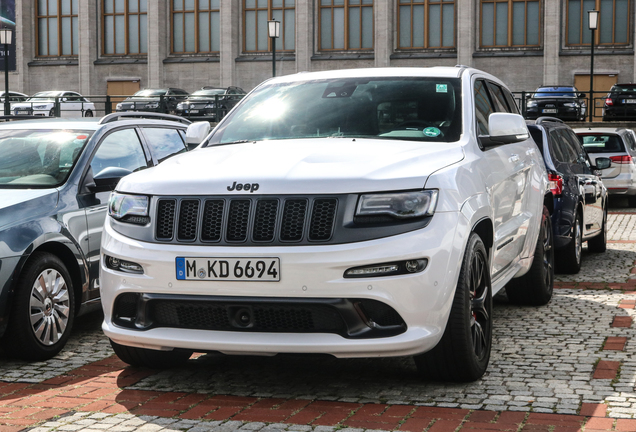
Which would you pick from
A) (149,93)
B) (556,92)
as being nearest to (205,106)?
(149,93)

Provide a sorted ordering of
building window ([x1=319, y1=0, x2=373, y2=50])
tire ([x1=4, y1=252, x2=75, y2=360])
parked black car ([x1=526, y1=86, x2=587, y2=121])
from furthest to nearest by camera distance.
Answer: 1. building window ([x1=319, y1=0, x2=373, y2=50])
2. parked black car ([x1=526, y1=86, x2=587, y2=121])
3. tire ([x1=4, y1=252, x2=75, y2=360])

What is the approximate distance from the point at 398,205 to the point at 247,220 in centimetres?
76

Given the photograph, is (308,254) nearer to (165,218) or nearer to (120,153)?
(165,218)

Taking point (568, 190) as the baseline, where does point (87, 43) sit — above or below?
above

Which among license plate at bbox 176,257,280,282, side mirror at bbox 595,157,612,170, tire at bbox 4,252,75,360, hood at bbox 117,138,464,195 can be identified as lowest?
tire at bbox 4,252,75,360

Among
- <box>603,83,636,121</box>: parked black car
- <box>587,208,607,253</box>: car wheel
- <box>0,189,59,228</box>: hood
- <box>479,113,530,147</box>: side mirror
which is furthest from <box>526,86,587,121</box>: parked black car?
<box>0,189,59,228</box>: hood

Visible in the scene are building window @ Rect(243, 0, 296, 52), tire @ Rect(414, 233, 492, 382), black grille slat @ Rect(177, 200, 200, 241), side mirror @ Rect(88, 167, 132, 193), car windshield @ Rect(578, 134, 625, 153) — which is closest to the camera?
black grille slat @ Rect(177, 200, 200, 241)

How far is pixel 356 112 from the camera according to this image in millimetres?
5824

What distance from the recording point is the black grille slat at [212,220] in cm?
466

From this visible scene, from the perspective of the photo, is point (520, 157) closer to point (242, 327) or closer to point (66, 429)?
point (242, 327)

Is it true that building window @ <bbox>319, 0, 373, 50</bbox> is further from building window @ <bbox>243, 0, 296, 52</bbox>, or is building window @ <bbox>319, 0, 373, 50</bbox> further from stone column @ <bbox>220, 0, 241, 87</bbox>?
stone column @ <bbox>220, 0, 241, 87</bbox>

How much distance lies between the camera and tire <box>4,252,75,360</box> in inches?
231

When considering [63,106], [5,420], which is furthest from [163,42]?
[5,420]

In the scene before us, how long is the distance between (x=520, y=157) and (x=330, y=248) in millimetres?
2798
